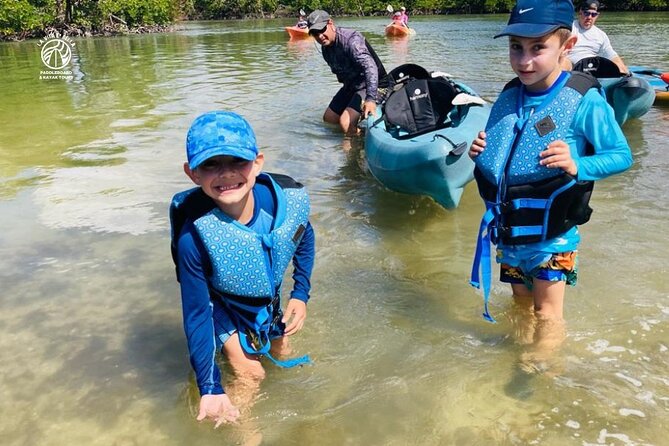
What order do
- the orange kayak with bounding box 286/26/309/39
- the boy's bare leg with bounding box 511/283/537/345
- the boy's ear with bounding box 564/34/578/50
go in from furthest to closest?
1. the orange kayak with bounding box 286/26/309/39
2. the boy's bare leg with bounding box 511/283/537/345
3. the boy's ear with bounding box 564/34/578/50

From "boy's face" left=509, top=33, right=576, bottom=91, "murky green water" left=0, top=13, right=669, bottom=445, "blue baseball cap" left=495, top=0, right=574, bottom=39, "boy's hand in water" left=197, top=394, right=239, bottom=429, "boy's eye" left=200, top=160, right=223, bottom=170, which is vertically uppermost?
"blue baseball cap" left=495, top=0, right=574, bottom=39

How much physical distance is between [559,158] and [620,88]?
6.14m

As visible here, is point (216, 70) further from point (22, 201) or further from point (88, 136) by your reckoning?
point (22, 201)

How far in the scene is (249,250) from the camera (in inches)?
97.8

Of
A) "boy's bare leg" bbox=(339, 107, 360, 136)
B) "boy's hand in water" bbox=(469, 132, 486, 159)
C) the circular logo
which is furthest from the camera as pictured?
the circular logo

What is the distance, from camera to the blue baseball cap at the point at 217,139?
7.28 ft

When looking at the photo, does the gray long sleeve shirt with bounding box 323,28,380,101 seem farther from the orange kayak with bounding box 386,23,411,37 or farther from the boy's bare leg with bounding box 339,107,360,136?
the orange kayak with bounding box 386,23,411,37

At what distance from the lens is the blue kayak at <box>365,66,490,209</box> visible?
4.78 m

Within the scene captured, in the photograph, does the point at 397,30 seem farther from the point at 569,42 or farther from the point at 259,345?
the point at 259,345

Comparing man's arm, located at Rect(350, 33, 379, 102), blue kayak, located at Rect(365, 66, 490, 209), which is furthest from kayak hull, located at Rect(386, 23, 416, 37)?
blue kayak, located at Rect(365, 66, 490, 209)

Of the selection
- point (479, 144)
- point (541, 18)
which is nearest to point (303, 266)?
point (479, 144)

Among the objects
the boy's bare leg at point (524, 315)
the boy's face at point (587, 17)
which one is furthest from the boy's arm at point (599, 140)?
the boy's face at point (587, 17)

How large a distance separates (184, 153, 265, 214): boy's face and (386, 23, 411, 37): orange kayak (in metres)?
27.4

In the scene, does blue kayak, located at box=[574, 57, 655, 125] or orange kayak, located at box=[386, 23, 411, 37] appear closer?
blue kayak, located at box=[574, 57, 655, 125]
